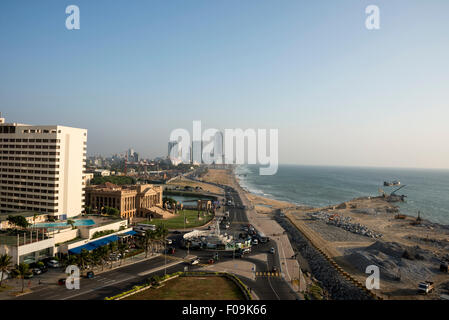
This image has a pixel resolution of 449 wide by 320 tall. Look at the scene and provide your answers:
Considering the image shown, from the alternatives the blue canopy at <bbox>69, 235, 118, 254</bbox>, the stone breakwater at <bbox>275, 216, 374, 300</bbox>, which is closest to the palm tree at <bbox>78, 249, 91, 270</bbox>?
the blue canopy at <bbox>69, 235, 118, 254</bbox>

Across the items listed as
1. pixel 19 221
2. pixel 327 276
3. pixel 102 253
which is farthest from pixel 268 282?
pixel 19 221

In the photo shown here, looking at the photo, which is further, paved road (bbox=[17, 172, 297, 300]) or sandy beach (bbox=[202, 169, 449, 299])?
sandy beach (bbox=[202, 169, 449, 299])

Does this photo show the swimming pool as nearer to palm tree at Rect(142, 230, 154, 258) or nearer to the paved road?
palm tree at Rect(142, 230, 154, 258)

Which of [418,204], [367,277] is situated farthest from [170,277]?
[418,204]

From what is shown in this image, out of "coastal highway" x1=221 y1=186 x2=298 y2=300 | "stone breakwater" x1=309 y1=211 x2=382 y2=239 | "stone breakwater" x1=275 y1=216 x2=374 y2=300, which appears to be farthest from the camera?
"stone breakwater" x1=309 y1=211 x2=382 y2=239

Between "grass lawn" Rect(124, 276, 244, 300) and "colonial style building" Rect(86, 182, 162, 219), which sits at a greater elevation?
"colonial style building" Rect(86, 182, 162, 219)

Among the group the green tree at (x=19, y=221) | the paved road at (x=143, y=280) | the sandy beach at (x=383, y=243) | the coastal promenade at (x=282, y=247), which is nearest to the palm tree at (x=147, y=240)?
the paved road at (x=143, y=280)

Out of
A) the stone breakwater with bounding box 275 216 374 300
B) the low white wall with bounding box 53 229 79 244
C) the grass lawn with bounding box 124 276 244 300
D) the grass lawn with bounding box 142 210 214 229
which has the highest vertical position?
the low white wall with bounding box 53 229 79 244

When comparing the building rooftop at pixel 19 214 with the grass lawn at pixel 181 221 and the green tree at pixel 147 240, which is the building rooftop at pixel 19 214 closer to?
the green tree at pixel 147 240

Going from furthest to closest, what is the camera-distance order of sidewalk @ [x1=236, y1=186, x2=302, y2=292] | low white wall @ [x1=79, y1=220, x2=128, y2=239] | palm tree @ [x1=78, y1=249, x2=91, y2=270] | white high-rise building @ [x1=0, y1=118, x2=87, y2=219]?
white high-rise building @ [x1=0, y1=118, x2=87, y2=219] → low white wall @ [x1=79, y1=220, x2=128, y2=239] → sidewalk @ [x1=236, y1=186, x2=302, y2=292] → palm tree @ [x1=78, y1=249, x2=91, y2=270]
